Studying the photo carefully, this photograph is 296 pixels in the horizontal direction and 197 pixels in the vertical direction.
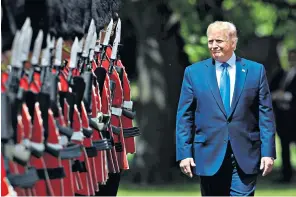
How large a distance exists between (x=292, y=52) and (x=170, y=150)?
10.5 ft

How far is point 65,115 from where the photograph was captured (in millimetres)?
8641

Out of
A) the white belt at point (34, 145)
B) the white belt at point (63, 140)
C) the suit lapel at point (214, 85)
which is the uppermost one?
the suit lapel at point (214, 85)

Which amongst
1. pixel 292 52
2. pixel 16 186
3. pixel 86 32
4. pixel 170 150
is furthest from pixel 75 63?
pixel 292 52

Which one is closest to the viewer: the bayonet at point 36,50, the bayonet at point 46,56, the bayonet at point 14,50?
the bayonet at point 14,50

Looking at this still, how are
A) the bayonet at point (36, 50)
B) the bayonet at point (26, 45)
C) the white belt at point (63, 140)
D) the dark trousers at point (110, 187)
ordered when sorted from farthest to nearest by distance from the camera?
the dark trousers at point (110, 187) < the white belt at point (63, 140) < the bayonet at point (36, 50) < the bayonet at point (26, 45)

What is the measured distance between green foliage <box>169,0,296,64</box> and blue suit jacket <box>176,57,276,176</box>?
301 inches

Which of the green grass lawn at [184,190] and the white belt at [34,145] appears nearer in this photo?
the white belt at [34,145]

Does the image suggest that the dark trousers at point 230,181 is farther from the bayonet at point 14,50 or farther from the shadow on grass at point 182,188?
the shadow on grass at point 182,188

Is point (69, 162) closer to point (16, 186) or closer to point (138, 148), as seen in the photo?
point (16, 186)

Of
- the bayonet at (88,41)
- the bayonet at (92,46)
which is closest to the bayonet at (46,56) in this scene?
the bayonet at (88,41)

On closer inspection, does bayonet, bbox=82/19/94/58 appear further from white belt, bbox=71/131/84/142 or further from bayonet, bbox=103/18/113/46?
white belt, bbox=71/131/84/142

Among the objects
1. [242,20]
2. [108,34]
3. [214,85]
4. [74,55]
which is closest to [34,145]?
[74,55]

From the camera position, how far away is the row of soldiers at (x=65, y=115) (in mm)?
7723

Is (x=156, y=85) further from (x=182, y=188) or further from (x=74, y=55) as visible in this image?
(x=74, y=55)
